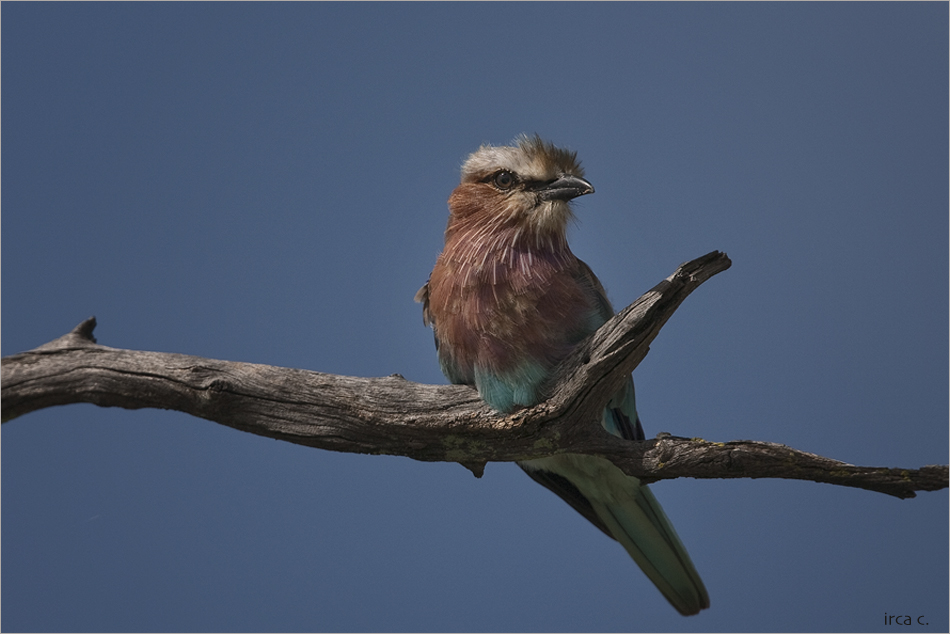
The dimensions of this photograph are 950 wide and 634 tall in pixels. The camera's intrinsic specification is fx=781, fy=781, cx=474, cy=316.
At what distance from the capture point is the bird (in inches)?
93.3

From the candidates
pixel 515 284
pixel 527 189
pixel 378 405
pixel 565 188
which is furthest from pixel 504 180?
pixel 378 405

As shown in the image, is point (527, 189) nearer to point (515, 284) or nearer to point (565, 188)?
point (565, 188)

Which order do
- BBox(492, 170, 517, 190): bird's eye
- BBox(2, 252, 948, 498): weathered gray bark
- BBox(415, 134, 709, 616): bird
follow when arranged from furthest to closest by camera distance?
BBox(492, 170, 517, 190): bird's eye < BBox(415, 134, 709, 616): bird < BBox(2, 252, 948, 498): weathered gray bark

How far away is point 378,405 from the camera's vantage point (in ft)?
7.83

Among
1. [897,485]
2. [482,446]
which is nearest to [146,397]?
[482,446]

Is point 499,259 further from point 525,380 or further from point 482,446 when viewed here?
point 482,446

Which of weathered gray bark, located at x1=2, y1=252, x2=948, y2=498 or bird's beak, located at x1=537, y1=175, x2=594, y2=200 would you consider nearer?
weathered gray bark, located at x1=2, y1=252, x2=948, y2=498

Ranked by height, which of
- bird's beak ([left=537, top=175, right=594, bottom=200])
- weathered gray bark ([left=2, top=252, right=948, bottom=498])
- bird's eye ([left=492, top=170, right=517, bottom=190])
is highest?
bird's eye ([left=492, top=170, right=517, bottom=190])

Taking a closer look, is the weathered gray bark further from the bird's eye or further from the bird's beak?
the bird's eye

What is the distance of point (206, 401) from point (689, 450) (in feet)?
4.71

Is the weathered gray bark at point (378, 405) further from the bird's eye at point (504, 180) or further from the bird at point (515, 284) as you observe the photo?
the bird's eye at point (504, 180)

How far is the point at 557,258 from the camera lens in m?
2.48

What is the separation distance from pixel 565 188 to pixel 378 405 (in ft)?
2.89

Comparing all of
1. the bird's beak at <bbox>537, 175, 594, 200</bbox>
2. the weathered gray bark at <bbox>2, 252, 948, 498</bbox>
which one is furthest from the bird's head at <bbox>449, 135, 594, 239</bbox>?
the weathered gray bark at <bbox>2, 252, 948, 498</bbox>
